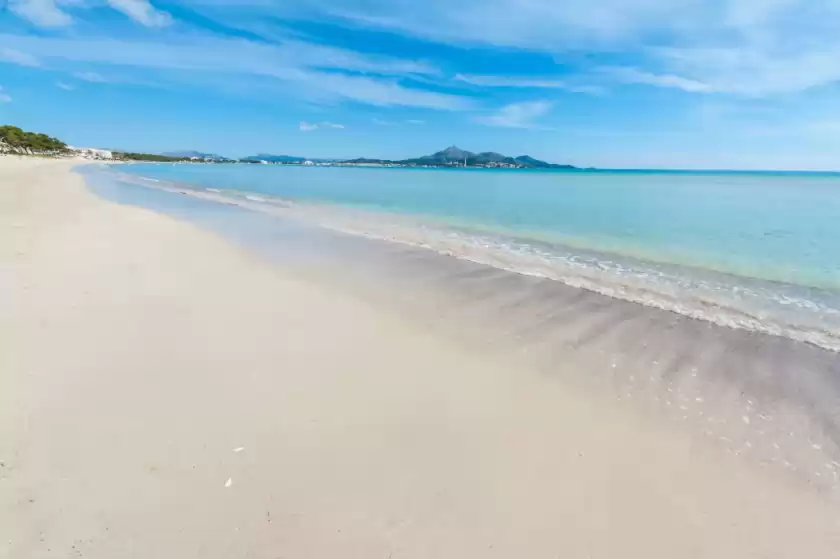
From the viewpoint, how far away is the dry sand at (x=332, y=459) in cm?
250

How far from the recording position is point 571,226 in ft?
54.6

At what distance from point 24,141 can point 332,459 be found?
114416mm

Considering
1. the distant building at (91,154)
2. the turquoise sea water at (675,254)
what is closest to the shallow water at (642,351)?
the turquoise sea water at (675,254)

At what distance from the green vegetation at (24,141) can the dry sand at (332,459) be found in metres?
102

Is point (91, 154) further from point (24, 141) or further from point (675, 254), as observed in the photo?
point (675, 254)

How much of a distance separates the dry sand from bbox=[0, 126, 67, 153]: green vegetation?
102418mm

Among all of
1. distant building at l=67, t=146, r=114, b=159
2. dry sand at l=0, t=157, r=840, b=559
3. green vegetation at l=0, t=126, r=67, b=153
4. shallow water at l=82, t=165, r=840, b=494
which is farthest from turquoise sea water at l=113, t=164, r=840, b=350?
distant building at l=67, t=146, r=114, b=159

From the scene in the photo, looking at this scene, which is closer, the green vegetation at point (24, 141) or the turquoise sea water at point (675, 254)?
the turquoise sea water at point (675, 254)

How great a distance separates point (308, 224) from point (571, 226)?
959cm

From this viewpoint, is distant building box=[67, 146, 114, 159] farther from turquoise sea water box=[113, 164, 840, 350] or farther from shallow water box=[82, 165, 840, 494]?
shallow water box=[82, 165, 840, 494]

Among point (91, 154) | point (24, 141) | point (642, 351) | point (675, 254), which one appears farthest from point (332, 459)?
point (91, 154)

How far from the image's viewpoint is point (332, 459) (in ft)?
10.3

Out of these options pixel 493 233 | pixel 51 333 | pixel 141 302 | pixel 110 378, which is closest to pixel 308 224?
pixel 493 233

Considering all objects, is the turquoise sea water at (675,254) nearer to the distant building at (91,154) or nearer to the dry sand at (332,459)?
the dry sand at (332,459)
